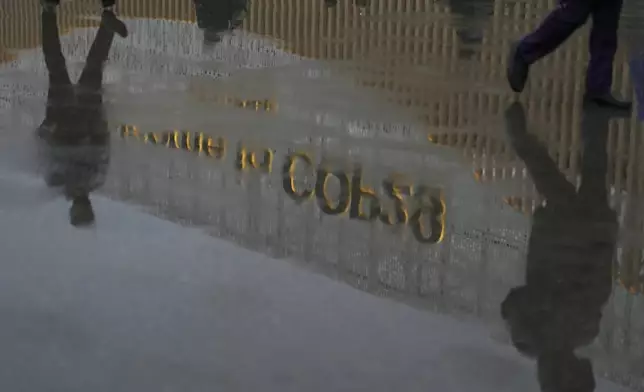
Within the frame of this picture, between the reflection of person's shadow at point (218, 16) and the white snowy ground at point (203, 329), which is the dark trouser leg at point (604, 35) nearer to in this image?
the white snowy ground at point (203, 329)

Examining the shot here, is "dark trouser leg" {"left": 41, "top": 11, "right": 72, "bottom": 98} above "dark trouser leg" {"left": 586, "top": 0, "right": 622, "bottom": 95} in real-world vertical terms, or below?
below

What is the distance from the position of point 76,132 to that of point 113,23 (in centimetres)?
407

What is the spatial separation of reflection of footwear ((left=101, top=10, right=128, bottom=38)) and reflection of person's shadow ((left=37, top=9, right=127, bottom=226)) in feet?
2.59

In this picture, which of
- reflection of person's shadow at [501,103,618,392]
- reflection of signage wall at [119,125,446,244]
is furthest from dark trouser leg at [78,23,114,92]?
reflection of person's shadow at [501,103,618,392]

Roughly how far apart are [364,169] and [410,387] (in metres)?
2.08

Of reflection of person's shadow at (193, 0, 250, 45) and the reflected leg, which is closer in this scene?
the reflected leg

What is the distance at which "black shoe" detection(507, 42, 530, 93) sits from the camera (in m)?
5.58

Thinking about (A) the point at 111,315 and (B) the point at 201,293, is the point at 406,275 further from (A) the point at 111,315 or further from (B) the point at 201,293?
(A) the point at 111,315

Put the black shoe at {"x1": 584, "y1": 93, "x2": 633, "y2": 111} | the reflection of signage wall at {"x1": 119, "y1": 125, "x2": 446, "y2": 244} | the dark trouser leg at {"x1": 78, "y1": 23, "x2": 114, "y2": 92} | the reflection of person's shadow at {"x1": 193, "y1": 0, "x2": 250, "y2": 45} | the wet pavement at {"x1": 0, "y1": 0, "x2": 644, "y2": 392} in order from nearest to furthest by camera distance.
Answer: the wet pavement at {"x1": 0, "y1": 0, "x2": 644, "y2": 392} → the reflection of signage wall at {"x1": 119, "y1": 125, "x2": 446, "y2": 244} → the black shoe at {"x1": 584, "y1": 93, "x2": 633, "y2": 111} → the dark trouser leg at {"x1": 78, "y1": 23, "x2": 114, "y2": 92} → the reflection of person's shadow at {"x1": 193, "y1": 0, "x2": 250, "y2": 45}

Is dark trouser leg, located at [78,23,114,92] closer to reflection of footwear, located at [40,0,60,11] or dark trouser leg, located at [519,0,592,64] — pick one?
reflection of footwear, located at [40,0,60,11]

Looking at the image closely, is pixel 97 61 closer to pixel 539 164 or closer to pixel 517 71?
pixel 517 71

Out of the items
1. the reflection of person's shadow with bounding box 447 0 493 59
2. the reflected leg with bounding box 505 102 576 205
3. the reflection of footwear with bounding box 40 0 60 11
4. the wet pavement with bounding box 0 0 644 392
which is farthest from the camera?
the reflection of footwear with bounding box 40 0 60 11

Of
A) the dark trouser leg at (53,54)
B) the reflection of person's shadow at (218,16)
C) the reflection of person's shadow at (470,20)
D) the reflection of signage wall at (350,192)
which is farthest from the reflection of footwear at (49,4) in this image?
the reflection of signage wall at (350,192)

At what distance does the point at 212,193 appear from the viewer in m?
4.08
